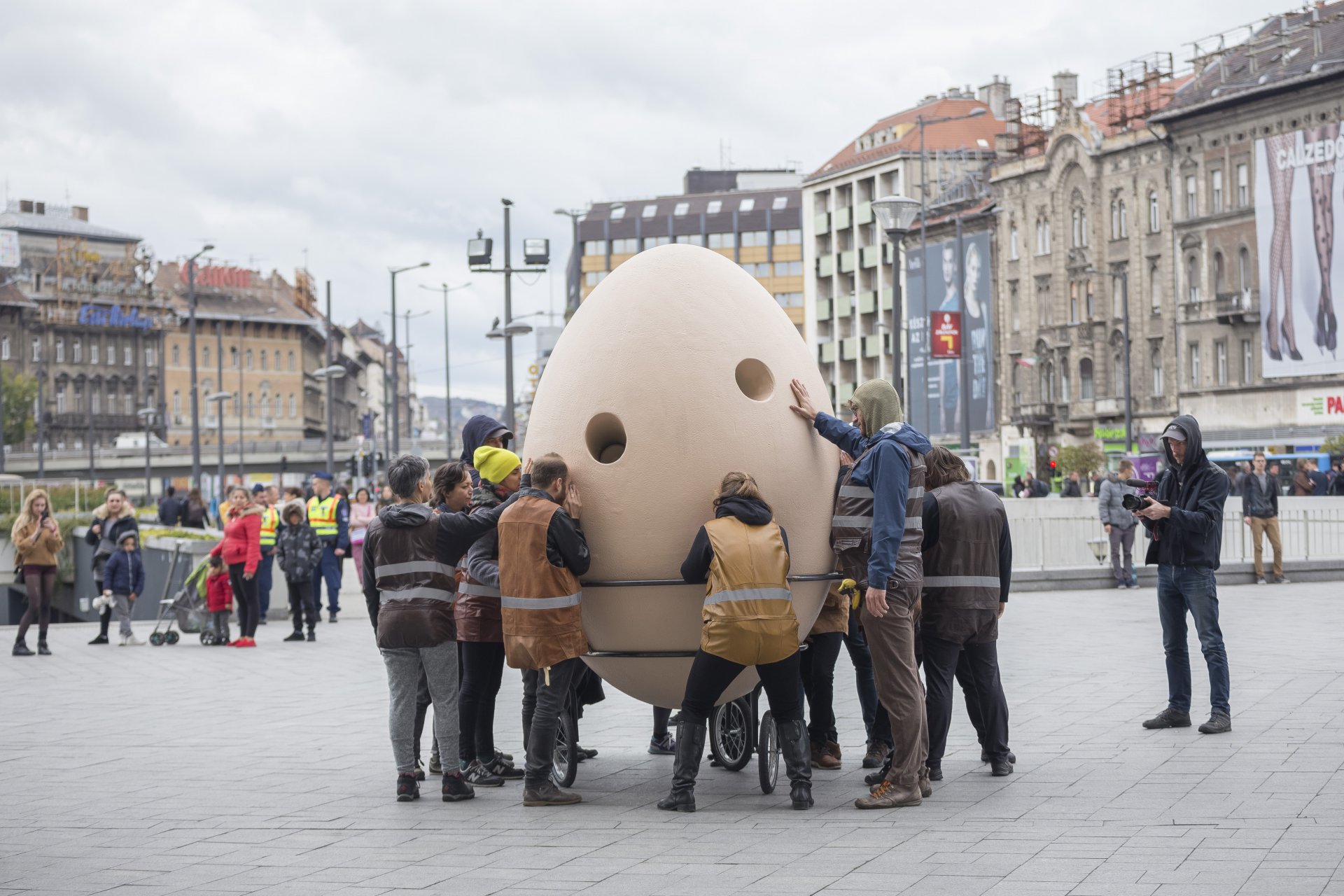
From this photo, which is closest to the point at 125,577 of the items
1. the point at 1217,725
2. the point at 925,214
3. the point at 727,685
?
the point at 727,685

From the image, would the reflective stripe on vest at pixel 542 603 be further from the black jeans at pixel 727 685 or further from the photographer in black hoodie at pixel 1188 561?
the photographer in black hoodie at pixel 1188 561

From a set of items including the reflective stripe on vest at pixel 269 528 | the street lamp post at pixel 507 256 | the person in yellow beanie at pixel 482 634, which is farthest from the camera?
the street lamp post at pixel 507 256

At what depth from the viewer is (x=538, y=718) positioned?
8.64 m

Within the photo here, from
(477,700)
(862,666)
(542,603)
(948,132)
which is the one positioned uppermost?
(948,132)

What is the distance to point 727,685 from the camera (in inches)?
328

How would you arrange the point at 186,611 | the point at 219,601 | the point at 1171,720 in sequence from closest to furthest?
1. the point at 1171,720
2. the point at 219,601
3. the point at 186,611

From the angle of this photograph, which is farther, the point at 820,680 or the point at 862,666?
the point at 862,666

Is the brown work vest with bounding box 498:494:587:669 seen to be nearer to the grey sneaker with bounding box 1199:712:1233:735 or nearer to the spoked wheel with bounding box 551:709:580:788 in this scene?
the spoked wheel with bounding box 551:709:580:788

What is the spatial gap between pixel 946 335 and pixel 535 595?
28986 mm

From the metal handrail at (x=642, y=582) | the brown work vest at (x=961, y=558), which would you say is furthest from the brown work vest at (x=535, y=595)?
the brown work vest at (x=961, y=558)

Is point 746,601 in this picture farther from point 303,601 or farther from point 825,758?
point 303,601

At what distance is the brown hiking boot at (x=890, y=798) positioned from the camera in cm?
824

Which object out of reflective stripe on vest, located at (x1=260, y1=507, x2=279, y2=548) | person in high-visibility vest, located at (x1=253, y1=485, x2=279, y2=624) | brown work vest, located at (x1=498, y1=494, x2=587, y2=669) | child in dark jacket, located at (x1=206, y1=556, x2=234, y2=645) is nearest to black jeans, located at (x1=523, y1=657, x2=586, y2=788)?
brown work vest, located at (x1=498, y1=494, x2=587, y2=669)

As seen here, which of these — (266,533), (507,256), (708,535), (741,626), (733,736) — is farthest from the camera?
(507,256)
